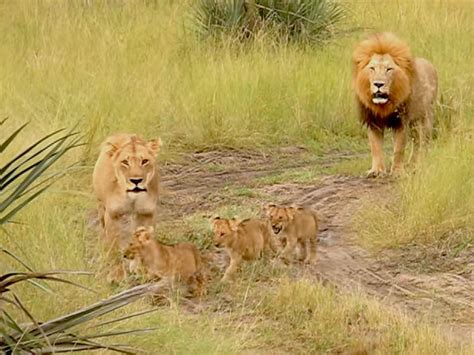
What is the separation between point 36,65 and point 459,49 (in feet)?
16.4

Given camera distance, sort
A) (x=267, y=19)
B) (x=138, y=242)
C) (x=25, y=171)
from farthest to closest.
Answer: (x=267, y=19) < (x=138, y=242) < (x=25, y=171)

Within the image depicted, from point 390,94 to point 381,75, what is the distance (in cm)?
19

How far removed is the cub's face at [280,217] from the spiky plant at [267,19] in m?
6.13

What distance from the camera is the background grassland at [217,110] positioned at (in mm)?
6504

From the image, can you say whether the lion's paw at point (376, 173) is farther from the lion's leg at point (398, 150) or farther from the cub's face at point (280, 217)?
the cub's face at point (280, 217)

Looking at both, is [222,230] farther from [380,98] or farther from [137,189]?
[380,98]

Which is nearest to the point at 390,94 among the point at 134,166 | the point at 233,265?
the point at 233,265

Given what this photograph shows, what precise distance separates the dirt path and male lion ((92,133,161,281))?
45.1 inches

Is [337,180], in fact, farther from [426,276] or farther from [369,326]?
[369,326]

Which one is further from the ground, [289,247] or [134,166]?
[134,166]

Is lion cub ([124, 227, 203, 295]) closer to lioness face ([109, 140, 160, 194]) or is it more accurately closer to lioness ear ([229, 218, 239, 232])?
lioness face ([109, 140, 160, 194])

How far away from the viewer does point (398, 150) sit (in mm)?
10672

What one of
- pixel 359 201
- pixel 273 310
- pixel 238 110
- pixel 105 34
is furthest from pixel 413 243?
pixel 105 34

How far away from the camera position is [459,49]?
14.7 m
